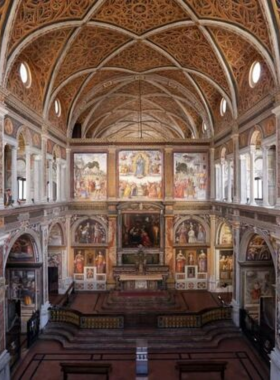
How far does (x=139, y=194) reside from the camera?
27109 mm

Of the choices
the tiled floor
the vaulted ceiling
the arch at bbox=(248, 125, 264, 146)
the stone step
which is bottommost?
Result: the tiled floor

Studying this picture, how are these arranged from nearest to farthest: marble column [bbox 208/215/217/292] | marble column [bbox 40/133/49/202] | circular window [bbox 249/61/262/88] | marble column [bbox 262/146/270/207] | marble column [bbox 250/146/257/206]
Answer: marble column [bbox 262/146/270/207]
circular window [bbox 249/61/262/88]
marble column [bbox 250/146/257/206]
marble column [bbox 40/133/49/202]
marble column [bbox 208/215/217/292]

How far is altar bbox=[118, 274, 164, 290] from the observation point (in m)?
25.1

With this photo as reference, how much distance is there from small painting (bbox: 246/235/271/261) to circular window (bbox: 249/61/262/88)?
7913 millimetres

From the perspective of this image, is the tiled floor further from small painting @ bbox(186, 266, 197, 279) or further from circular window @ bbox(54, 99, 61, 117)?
circular window @ bbox(54, 99, 61, 117)

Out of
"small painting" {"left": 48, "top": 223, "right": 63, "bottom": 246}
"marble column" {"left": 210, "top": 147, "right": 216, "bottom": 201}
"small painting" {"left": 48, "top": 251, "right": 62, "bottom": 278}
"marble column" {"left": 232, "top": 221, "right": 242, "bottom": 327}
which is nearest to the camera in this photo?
"marble column" {"left": 232, "top": 221, "right": 242, "bottom": 327}

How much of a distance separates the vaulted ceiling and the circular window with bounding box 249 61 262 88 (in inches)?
13.3

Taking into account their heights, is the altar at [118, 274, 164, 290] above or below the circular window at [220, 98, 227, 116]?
below

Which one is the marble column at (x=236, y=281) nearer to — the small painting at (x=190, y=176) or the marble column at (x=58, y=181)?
the small painting at (x=190, y=176)

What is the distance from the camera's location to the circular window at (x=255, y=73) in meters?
16.8

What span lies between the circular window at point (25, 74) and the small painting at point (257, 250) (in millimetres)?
13992

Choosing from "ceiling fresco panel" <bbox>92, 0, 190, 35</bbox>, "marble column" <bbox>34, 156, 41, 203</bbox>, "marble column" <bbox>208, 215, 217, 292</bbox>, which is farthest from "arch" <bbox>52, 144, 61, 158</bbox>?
"marble column" <bbox>208, 215, 217, 292</bbox>

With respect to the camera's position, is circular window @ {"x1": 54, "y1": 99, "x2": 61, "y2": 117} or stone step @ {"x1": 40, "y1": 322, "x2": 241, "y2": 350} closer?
stone step @ {"x1": 40, "y1": 322, "x2": 241, "y2": 350}

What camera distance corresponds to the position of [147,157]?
27219mm
